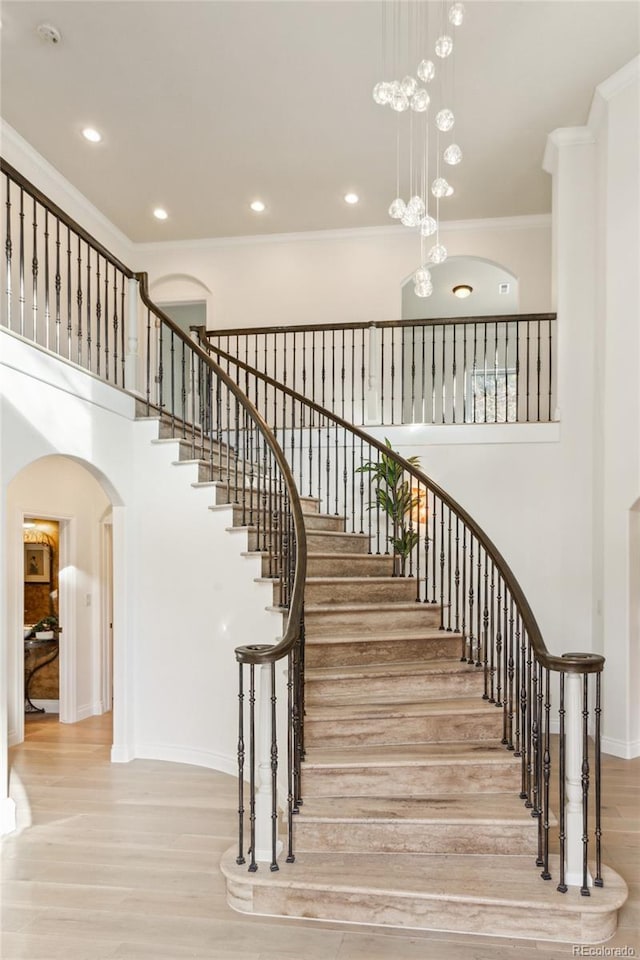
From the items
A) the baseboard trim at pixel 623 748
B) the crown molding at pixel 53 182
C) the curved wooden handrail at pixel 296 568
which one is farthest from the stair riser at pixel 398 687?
the crown molding at pixel 53 182

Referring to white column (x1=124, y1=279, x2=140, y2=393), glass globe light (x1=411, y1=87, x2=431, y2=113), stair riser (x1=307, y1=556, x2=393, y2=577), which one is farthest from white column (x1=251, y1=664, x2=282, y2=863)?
white column (x1=124, y1=279, x2=140, y2=393)

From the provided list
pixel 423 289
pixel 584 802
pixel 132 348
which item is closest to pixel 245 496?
pixel 132 348

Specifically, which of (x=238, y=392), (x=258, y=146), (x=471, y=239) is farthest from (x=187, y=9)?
(x=471, y=239)

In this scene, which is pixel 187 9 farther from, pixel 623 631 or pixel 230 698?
pixel 623 631

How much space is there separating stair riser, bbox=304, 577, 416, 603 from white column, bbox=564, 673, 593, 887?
2.22 meters

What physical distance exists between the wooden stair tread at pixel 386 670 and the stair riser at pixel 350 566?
1035 millimetres

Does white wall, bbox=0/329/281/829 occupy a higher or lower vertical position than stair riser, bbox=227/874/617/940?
higher

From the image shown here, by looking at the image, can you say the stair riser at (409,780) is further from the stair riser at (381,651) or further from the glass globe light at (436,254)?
the glass globe light at (436,254)

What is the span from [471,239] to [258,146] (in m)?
3.03

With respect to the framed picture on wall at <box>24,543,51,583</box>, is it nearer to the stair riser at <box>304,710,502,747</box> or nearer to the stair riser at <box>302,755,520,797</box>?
the stair riser at <box>304,710,502,747</box>

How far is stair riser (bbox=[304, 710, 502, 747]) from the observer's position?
13.2 ft

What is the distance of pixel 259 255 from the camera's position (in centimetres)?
907

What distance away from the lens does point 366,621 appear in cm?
495

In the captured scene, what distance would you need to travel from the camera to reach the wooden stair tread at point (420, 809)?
3.44m
